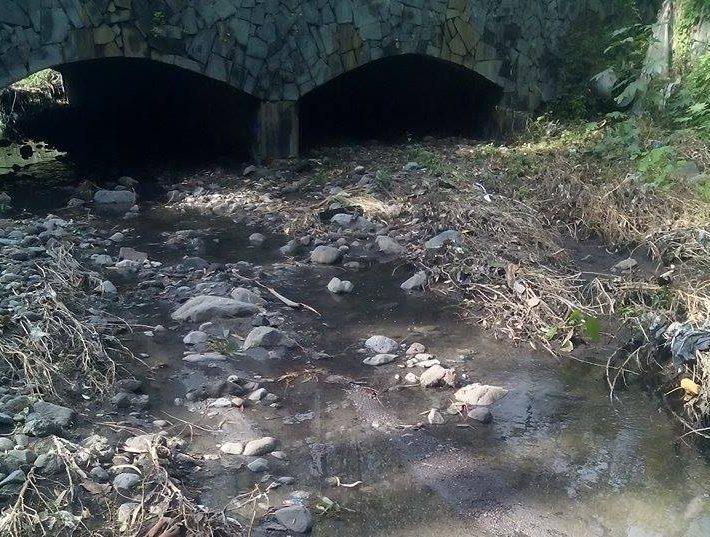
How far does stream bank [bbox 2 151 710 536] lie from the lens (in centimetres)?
253

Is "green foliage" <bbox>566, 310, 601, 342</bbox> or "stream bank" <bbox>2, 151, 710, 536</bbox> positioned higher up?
"green foliage" <bbox>566, 310, 601, 342</bbox>

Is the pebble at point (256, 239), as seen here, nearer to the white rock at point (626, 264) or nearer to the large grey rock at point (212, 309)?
the large grey rock at point (212, 309)

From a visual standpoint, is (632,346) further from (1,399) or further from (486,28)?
(486,28)

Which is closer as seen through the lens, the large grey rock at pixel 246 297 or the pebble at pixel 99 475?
the pebble at pixel 99 475

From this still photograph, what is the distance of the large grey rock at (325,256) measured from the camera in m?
5.12

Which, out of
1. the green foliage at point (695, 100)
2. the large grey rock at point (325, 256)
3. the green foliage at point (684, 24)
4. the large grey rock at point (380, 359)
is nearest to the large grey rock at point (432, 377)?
the large grey rock at point (380, 359)

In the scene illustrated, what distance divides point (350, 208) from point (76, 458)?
376 cm

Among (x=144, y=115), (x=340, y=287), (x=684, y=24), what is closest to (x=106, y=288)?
(x=340, y=287)

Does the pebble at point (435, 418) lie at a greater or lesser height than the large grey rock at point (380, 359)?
lesser

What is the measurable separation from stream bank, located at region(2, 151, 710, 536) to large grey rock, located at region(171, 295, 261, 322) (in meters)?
0.02

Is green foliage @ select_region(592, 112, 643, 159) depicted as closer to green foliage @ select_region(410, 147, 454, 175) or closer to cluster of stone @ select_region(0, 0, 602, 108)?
green foliage @ select_region(410, 147, 454, 175)

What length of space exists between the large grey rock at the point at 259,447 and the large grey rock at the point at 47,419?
712 millimetres

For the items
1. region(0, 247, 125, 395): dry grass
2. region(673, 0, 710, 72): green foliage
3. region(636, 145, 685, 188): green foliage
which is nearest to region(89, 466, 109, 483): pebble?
region(0, 247, 125, 395): dry grass

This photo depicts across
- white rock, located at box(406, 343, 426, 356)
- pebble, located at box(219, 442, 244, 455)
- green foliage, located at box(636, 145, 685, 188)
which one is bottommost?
pebble, located at box(219, 442, 244, 455)
